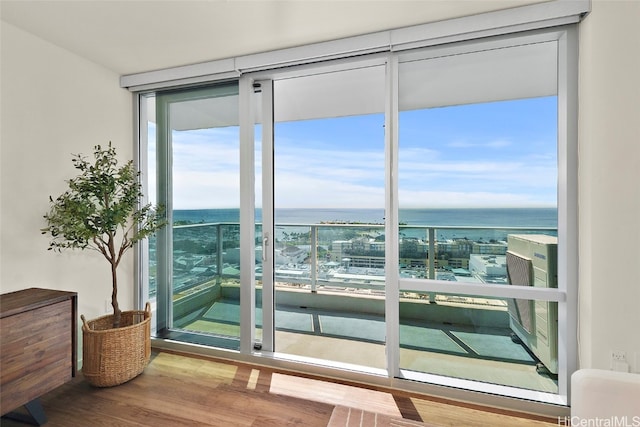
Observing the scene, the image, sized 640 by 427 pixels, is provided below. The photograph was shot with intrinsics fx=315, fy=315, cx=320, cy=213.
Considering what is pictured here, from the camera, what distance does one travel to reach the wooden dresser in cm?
174

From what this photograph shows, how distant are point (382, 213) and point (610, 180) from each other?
4.70ft

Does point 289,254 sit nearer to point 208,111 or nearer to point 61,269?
point 208,111

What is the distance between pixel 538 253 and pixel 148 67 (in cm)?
351

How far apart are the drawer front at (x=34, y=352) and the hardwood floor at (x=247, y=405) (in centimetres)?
30

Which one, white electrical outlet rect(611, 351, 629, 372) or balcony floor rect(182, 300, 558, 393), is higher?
white electrical outlet rect(611, 351, 629, 372)

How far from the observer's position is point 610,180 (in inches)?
70.8

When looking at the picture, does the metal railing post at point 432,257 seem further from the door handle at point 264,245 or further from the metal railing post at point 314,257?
the door handle at point 264,245

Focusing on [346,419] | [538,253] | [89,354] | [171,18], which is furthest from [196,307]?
[538,253]

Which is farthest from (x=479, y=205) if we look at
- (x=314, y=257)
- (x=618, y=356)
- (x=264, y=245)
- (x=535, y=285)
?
(x=264, y=245)

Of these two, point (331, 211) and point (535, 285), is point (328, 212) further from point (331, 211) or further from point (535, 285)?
point (535, 285)

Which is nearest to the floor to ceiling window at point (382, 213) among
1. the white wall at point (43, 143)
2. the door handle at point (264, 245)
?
the door handle at point (264, 245)

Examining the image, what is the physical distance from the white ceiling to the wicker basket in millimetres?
2113

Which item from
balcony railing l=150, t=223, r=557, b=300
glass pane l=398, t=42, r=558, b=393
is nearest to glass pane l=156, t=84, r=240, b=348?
balcony railing l=150, t=223, r=557, b=300

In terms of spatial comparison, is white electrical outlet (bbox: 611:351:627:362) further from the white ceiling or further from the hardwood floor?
the white ceiling
